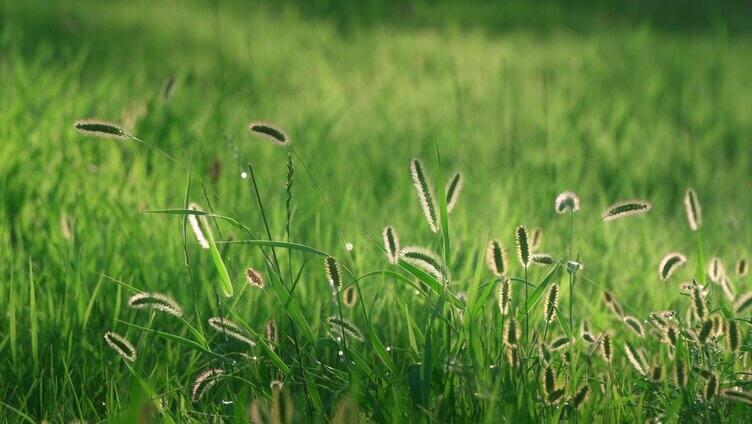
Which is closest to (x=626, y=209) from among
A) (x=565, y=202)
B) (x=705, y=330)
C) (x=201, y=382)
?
(x=565, y=202)

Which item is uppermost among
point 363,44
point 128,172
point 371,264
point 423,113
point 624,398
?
point 363,44

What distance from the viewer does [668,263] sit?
148 centimetres

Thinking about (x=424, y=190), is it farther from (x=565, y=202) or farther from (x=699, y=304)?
(x=699, y=304)

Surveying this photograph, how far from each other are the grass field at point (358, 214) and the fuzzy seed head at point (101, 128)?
0.16 metres

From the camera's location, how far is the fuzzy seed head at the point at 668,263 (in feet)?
4.76

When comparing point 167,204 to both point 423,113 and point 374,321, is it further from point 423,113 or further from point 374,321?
point 423,113

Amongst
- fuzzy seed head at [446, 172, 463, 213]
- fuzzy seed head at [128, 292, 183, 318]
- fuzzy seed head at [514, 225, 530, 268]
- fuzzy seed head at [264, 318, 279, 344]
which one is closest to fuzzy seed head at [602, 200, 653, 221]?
fuzzy seed head at [514, 225, 530, 268]

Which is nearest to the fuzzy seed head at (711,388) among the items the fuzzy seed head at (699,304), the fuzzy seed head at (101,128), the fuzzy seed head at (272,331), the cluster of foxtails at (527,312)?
the cluster of foxtails at (527,312)

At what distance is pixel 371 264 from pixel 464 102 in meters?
2.07

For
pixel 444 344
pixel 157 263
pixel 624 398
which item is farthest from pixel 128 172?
pixel 624 398

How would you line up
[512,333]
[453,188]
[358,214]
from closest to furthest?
[512,333], [453,188], [358,214]

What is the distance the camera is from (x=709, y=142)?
12.9ft

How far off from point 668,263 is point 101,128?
882 millimetres

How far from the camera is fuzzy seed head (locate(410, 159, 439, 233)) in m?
1.32
